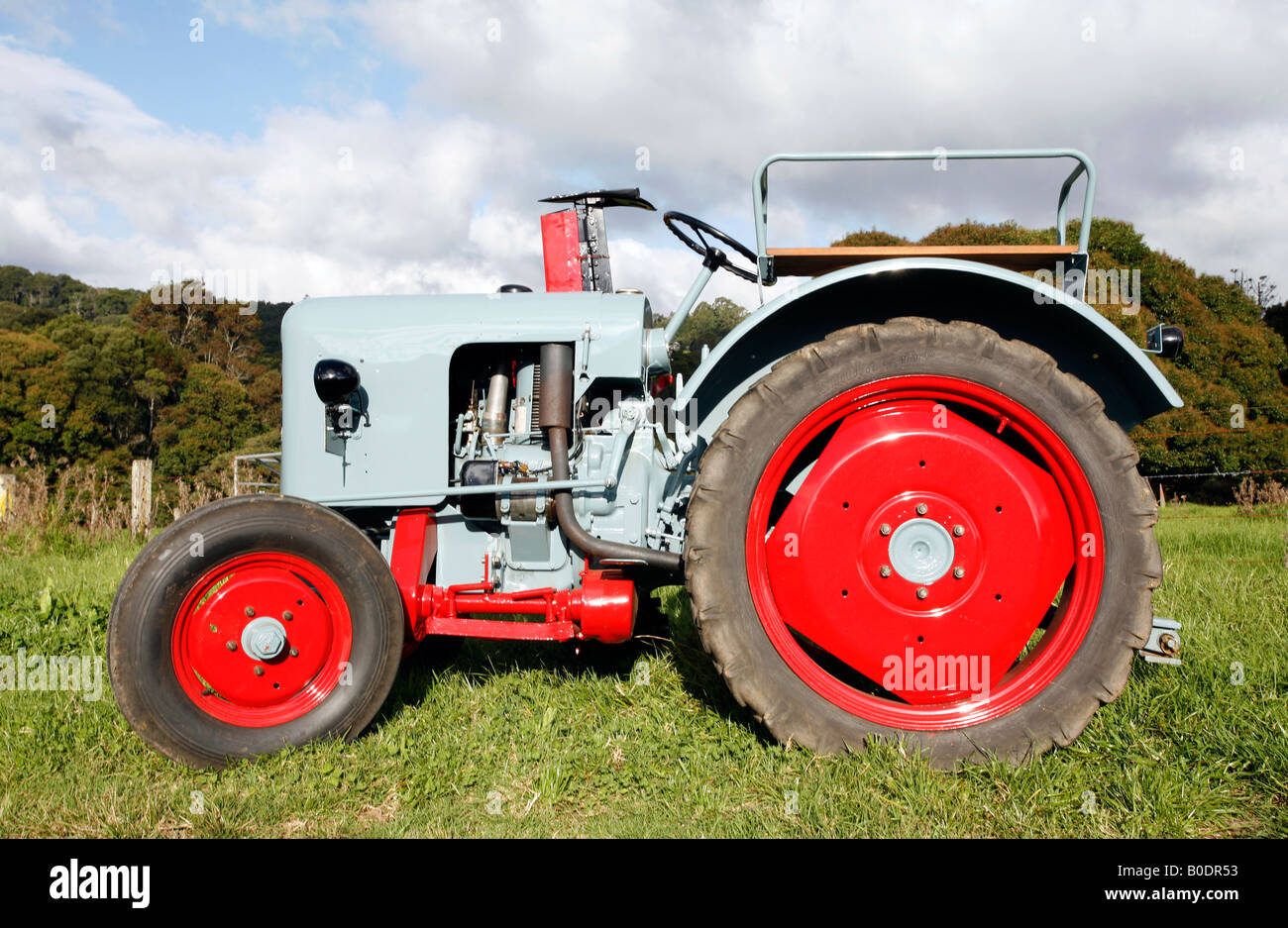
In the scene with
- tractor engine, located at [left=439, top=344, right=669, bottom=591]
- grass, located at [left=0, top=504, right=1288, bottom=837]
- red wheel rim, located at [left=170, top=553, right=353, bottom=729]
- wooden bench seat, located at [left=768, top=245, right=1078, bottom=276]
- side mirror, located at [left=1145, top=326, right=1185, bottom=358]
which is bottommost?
grass, located at [left=0, top=504, right=1288, bottom=837]

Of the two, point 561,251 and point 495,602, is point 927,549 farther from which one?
point 561,251

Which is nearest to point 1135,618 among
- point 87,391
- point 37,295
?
point 87,391

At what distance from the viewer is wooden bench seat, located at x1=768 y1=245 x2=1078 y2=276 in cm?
248

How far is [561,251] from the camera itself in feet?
10.9

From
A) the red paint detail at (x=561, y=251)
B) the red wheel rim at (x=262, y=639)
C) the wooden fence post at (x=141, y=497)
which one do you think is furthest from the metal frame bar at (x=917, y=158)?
the wooden fence post at (x=141, y=497)

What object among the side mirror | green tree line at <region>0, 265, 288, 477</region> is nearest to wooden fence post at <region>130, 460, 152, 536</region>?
the side mirror

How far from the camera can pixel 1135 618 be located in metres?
2.29

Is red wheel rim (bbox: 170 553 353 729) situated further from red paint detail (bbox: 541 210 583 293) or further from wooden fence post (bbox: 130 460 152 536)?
wooden fence post (bbox: 130 460 152 536)

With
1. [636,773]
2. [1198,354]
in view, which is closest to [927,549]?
[636,773]

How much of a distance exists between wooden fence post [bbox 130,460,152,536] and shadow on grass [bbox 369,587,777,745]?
534cm

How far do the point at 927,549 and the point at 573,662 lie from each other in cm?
176

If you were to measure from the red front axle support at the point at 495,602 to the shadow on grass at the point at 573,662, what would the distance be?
259 mm
